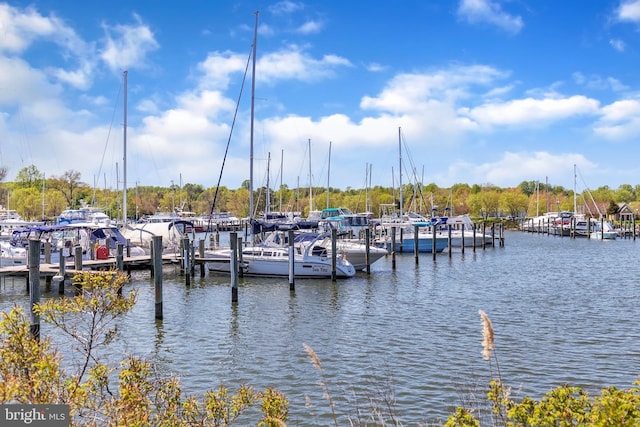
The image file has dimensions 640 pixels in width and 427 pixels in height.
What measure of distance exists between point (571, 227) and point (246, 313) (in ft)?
296

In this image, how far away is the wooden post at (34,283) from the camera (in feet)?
59.8

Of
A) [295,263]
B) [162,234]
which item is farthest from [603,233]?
[295,263]

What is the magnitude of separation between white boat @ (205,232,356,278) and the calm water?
1090 mm

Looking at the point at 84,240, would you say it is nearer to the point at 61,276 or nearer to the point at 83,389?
the point at 61,276

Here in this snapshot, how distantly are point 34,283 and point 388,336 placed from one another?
12.3m

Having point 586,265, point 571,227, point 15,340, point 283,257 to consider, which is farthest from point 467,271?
point 571,227

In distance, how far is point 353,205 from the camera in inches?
5817

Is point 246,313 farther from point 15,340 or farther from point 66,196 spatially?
point 66,196

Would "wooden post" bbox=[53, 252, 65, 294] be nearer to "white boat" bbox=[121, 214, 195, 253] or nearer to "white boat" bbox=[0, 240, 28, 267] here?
"white boat" bbox=[0, 240, 28, 267]

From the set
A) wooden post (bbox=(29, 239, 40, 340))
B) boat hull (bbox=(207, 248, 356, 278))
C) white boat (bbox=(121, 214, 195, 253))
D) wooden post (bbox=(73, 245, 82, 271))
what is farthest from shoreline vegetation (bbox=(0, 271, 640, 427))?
white boat (bbox=(121, 214, 195, 253))

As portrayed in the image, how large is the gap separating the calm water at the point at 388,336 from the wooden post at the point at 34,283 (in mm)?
2871

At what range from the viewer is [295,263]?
37156 millimetres

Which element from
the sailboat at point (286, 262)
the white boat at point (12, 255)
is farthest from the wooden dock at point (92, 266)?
the sailboat at point (286, 262)

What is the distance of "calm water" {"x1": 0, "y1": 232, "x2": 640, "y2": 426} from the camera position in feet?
51.1
